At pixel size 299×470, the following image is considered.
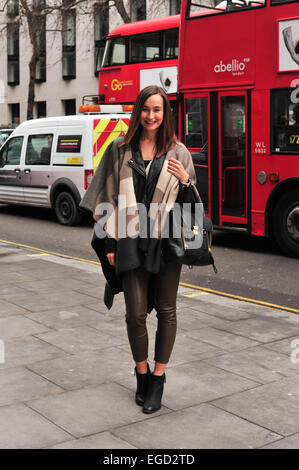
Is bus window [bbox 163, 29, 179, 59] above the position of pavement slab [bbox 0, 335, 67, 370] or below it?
above

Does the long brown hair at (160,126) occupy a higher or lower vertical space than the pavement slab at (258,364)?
higher

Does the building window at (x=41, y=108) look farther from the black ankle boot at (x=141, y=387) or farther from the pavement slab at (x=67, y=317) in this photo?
the black ankle boot at (x=141, y=387)

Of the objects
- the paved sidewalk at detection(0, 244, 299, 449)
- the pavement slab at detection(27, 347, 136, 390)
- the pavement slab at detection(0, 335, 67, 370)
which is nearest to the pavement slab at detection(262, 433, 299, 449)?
the paved sidewalk at detection(0, 244, 299, 449)

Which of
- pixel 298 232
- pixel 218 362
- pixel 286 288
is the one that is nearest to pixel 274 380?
pixel 218 362

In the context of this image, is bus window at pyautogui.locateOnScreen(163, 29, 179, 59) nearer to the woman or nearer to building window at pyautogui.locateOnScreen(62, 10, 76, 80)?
the woman

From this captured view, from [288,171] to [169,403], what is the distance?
20.8ft

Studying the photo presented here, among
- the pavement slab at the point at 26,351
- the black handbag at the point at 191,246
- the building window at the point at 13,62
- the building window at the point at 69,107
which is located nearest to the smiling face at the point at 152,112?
the black handbag at the point at 191,246

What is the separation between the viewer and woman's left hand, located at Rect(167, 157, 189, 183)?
13.0 ft

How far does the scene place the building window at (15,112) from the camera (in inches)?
1884

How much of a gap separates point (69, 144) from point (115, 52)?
17.6 feet

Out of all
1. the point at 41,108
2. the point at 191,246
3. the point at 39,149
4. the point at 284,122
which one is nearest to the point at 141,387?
the point at 191,246

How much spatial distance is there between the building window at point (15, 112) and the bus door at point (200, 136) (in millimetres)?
38006

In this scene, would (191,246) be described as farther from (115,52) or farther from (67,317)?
(115,52)

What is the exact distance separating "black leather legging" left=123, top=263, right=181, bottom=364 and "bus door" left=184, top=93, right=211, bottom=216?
6.99 metres
